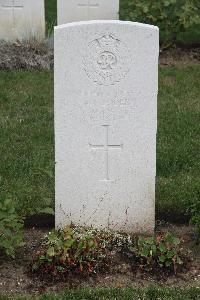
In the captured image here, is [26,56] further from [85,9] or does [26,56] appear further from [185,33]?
[185,33]

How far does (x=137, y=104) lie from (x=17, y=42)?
5.28 meters

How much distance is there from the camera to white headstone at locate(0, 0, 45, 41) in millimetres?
9984

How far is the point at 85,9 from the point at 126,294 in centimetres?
652

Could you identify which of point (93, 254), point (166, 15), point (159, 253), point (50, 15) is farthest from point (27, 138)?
point (50, 15)

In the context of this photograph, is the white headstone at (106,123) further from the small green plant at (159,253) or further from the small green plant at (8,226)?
the small green plant at (8,226)

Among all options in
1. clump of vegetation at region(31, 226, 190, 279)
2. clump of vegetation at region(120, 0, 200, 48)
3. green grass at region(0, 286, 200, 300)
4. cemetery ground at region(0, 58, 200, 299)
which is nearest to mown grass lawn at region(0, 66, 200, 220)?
cemetery ground at region(0, 58, 200, 299)

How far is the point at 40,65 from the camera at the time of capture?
30.3ft

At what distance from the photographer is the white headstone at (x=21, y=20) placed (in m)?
9.98

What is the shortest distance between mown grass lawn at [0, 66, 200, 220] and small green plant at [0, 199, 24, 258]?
0.65 feet

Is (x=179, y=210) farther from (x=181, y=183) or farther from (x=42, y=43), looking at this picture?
(x=42, y=43)

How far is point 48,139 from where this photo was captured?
271 inches

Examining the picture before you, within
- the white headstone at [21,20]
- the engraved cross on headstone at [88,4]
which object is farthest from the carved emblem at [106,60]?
the engraved cross on headstone at [88,4]

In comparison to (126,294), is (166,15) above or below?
above

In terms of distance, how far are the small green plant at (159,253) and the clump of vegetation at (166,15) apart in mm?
5461
